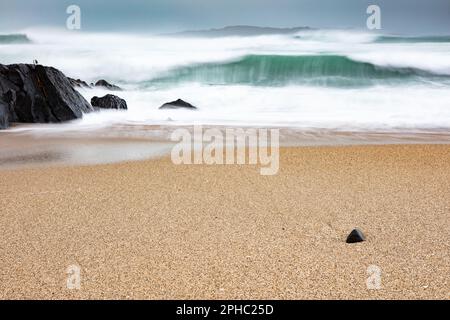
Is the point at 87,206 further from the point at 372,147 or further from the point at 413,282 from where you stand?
the point at 372,147

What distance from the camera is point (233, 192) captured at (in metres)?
3.38

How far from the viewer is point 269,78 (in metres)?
14.7

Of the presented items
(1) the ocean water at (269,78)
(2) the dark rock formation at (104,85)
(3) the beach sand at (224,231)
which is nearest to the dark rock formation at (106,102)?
(1) the ocean water at (269,78)

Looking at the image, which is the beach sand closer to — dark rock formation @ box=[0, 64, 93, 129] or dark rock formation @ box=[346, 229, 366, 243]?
dark rock formation @ box=[346, 229, 366, 243]

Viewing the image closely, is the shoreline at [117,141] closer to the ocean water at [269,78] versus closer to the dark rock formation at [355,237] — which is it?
the ocean water at [269,78]

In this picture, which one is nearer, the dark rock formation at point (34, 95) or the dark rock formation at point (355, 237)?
the dark rock formation at point (355, 237)

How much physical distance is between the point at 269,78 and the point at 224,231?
12.4 metres

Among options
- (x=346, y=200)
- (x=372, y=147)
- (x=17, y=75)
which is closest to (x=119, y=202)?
(x=346, y=200)

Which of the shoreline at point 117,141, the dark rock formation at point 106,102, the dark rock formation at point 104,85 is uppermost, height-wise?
the dark rock formation at point 104,85

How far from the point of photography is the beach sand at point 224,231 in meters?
2.00

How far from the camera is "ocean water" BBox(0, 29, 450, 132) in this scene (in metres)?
8.23

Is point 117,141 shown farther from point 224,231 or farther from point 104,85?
point 104,85

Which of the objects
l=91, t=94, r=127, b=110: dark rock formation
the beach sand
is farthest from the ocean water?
the beach sand

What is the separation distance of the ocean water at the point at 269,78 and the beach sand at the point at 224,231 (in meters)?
3.31
